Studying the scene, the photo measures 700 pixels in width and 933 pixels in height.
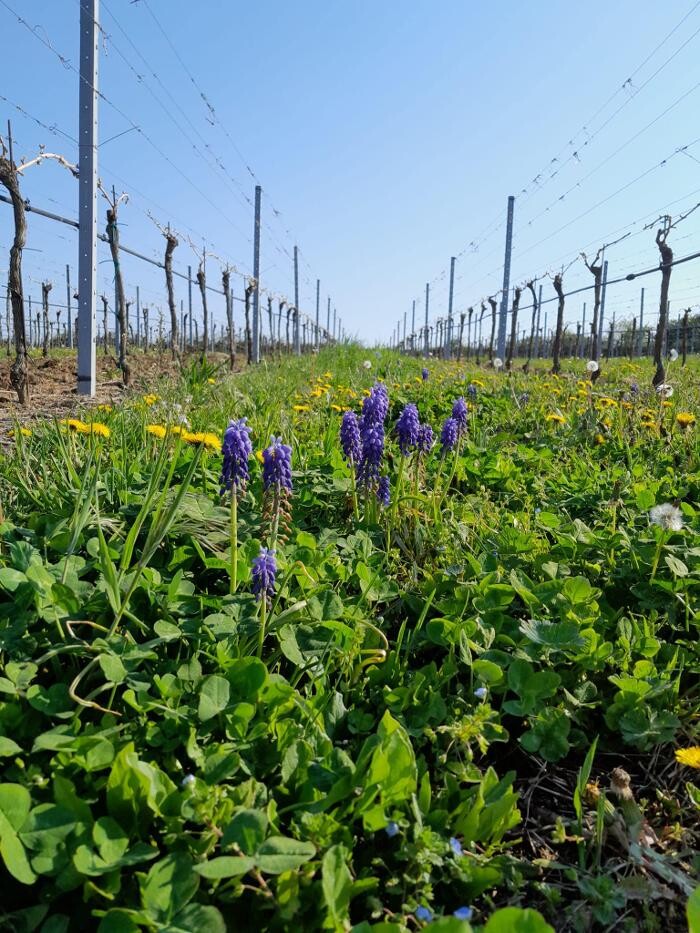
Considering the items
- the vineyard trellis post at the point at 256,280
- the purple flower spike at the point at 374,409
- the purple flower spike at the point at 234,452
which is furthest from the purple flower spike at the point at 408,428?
the vineyard trellis post at the point at 256,280

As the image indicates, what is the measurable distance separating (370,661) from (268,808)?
0.51 m

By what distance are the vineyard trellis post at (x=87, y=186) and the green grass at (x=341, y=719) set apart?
525cm

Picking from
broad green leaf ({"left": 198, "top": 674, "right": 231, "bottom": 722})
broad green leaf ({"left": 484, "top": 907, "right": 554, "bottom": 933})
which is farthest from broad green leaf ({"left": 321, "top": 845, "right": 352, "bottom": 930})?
broad green leaf ({"left": 198, "top": 674, "right": 231, "bottom": 722})

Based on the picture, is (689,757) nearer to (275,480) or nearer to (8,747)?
(275,480)

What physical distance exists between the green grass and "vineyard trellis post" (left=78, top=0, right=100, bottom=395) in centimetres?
525

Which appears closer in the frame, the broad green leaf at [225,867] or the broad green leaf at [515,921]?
the broad green leaf at [515,921]

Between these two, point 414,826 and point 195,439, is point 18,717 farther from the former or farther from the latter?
point 195,439

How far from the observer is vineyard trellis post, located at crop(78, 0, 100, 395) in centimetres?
703

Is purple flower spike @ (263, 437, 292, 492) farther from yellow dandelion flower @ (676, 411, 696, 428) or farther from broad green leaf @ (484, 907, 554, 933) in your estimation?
yellow dandelion flower @ (676, 411, 696, 428)

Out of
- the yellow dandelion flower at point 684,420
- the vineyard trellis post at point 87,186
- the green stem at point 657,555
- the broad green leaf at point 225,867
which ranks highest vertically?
the vineyard trellis post at point 87,186

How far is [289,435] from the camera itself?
333 cm

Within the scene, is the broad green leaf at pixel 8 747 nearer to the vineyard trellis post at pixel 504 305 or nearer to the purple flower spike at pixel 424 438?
the purple flower spike at pixel 424 438

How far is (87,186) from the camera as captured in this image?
7.15 meters

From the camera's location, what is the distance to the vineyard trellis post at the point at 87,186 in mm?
7027
